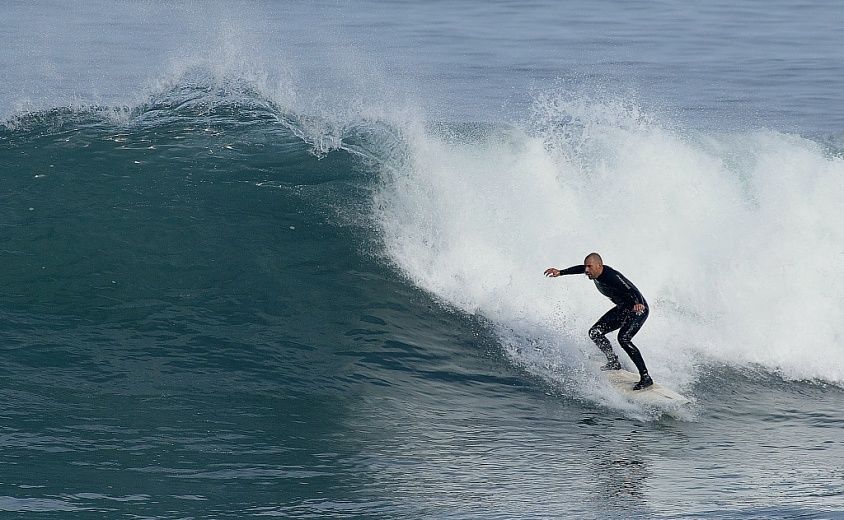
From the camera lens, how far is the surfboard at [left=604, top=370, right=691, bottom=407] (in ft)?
32.0

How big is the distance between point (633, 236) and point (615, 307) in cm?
321

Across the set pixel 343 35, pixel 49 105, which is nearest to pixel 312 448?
pixel 49 105

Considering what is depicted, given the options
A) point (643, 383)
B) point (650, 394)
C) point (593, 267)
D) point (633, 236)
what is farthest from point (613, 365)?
point (633, 236)

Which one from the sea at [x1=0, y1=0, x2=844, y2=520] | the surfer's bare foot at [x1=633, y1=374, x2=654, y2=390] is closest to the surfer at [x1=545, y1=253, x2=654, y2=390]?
the surfer's bare foot at [x1=633, y1=374, x2=654, y2=390]

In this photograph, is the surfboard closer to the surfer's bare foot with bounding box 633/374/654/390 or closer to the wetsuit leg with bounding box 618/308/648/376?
the surfer's bare foot with bounding box 633/374/654/390

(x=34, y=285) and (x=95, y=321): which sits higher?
(x=34, y=285)

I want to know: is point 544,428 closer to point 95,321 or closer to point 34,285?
point 95,321

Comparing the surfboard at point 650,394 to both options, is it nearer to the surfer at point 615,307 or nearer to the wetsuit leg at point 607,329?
the surfer at point 615,307

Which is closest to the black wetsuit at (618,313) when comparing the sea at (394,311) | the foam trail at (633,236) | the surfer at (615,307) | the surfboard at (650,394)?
the surfer at (615,307)

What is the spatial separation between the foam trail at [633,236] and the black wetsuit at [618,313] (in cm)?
65

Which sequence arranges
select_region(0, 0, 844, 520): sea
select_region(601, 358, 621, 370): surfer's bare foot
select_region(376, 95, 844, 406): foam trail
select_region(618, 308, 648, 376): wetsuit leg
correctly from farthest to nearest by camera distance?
select_region(376, 95, 844, 406): foam trail < select_region(601, 358, 621, 370): surfer's bare foot < select_region(618, 308, 648, 376): wetsuit leg < select_region(0, 0, 844, 520): sea

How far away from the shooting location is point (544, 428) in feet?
30.5

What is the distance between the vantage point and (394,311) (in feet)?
37.9

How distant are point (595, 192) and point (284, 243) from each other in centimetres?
416
